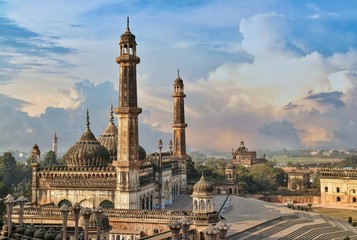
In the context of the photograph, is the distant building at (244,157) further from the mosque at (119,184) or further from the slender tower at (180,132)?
the mosque at (119,184)

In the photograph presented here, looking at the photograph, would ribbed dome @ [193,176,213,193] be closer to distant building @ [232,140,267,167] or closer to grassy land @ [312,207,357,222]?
grassy land @ [312,207,357,222]

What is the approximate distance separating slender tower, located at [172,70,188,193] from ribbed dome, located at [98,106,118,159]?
950cm

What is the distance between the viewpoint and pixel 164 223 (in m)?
29.7

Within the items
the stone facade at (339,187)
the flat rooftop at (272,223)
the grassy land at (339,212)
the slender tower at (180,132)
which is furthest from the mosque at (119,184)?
the stone facade at (339,187)

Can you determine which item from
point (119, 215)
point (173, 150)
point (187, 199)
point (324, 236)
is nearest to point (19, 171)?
point (173, 150)

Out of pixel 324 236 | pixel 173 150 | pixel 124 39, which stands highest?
pixel 124 39

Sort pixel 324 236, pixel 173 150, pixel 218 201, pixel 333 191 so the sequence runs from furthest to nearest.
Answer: pixel 333 191 < pixel 173 150 < pixel 218 201 < pixel 324 236

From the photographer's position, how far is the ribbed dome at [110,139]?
40375mm

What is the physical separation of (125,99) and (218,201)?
49.1 ft

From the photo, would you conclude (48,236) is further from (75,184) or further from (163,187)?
(163,187)

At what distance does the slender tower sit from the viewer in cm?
5081

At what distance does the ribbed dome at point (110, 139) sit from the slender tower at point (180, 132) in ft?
31.2

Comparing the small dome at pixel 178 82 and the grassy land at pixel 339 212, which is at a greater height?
the small dome at pixel 178 82

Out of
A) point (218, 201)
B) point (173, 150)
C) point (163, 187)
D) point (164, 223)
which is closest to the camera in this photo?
point (164, 223)
